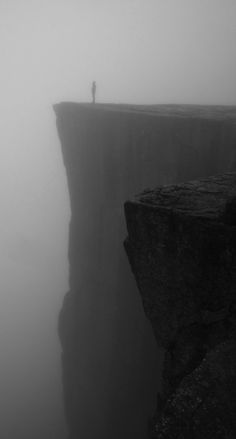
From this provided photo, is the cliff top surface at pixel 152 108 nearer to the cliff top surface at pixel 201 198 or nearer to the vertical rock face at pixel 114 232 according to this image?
the vertical rock face at pixel 114 232

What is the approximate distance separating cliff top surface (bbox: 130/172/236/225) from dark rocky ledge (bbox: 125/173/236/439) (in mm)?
14

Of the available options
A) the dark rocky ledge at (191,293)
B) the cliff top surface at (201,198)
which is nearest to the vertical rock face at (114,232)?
the cliff top surface at (201,198)

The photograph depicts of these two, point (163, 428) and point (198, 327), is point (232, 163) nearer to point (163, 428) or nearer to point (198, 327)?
point (198, 327)

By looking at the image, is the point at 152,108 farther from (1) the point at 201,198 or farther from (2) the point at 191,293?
(2) the point at 191,293

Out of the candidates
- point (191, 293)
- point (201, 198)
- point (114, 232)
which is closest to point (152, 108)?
point (114, 232)

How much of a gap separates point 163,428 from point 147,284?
2338 mm

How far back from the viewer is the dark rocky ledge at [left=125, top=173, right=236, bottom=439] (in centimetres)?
452

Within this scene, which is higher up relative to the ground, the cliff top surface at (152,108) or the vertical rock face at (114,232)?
the cliff top surface at (152,108)

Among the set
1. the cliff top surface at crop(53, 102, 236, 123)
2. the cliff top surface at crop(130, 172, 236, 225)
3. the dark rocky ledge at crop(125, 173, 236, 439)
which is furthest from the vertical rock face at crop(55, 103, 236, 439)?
the dark rocky ledge at crop(125, 173, 236, 439)

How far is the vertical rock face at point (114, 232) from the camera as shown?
37.6ft

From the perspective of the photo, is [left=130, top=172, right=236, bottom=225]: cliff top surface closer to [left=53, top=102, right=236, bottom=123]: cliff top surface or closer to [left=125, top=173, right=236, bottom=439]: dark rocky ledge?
[left=125, top=173, right=236, bottom=439]: dark rocky ledge

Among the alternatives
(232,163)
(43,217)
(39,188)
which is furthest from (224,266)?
(39,188)

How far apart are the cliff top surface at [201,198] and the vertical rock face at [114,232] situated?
3.47 m

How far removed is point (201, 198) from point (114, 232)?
944 cm
